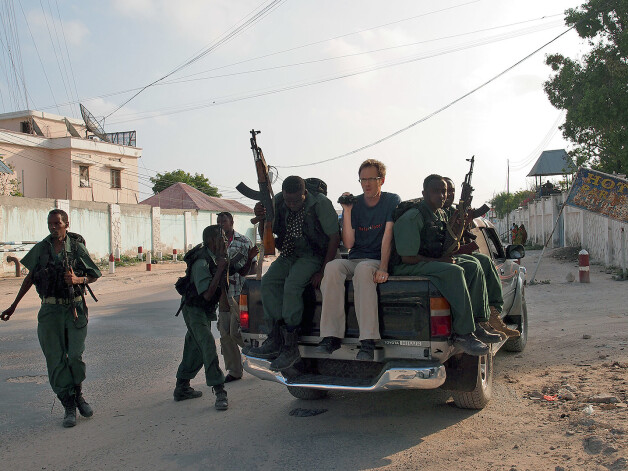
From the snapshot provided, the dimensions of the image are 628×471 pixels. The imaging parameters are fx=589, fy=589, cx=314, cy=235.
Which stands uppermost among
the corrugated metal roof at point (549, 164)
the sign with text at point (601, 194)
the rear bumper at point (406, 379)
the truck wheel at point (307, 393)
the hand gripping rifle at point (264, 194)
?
the corrugated metal roof at point (549, 164)

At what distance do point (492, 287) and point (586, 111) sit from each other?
654 inches

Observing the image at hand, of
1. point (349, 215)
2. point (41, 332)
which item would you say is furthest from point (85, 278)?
point (349, 215)

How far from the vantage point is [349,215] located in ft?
16.0

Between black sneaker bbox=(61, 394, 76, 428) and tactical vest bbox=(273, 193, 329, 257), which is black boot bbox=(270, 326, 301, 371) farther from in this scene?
black sneaker bbox=(61, 394, 76, 428)

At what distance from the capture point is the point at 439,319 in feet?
13.3

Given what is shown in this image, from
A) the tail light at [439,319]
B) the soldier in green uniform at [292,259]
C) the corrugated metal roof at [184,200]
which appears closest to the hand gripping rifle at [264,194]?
the soldier in green uniform at [292,259]

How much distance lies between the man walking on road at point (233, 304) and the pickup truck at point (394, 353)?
114 cm

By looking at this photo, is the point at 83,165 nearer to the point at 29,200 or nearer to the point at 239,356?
the point at 29,200

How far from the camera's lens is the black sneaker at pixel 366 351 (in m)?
4.12

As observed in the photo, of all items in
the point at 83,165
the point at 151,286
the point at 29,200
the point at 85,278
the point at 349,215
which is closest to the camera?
the point at 349,215

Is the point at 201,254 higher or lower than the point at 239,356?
higher

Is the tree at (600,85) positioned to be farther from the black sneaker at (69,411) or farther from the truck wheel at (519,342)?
the black sneaker at (69,411)

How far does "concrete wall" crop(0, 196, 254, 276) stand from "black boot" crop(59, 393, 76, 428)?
16625 mm

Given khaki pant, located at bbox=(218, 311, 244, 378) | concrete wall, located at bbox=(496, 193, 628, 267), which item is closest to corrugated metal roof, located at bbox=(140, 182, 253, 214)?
concrete wall, located at bbox=(496, 193, 628, 267)
